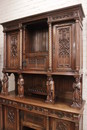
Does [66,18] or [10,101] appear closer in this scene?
[66,18]

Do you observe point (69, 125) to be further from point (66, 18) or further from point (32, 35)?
point (32, 35)

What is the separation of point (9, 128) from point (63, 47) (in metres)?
1.85

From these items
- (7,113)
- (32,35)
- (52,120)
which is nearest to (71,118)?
(52,120)

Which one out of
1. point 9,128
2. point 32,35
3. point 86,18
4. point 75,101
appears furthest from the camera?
point 32,35

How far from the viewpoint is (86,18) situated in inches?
85.3

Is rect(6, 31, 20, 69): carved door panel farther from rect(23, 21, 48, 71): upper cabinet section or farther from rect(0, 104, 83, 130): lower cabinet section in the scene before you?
rect(0, 104, 83, 130): lower cabinet section

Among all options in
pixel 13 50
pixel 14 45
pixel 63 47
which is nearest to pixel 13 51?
pixel 13 50

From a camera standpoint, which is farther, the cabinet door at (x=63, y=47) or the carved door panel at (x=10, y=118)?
the carved door panel at (x=10, y=118)

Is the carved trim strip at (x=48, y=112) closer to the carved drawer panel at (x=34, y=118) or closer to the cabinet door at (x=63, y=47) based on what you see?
the carved drawer panel at (x=34, y=118)

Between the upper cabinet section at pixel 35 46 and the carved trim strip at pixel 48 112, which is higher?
the upper cabinet section at pixel 35 46

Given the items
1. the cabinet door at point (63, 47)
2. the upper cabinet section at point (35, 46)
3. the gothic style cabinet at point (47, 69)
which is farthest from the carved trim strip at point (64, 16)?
the upper cabinet section at point (35, 46)

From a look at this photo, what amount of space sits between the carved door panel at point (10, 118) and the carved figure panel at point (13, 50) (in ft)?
2.74

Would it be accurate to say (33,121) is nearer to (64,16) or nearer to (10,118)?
(10,118)

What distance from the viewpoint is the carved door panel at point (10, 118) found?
225cm
